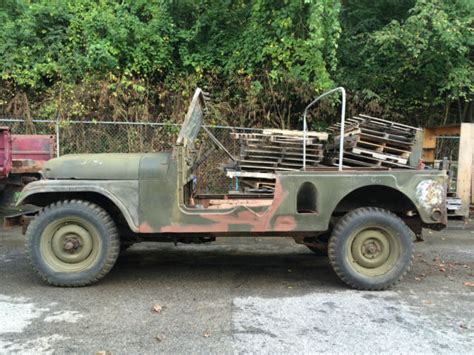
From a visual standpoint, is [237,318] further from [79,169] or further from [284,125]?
[284,125]

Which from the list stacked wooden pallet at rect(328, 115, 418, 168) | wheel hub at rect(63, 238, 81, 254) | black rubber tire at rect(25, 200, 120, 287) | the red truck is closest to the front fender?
black rubber tire at rect(25, 200, 120, 287)

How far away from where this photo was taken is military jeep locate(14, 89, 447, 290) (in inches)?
196

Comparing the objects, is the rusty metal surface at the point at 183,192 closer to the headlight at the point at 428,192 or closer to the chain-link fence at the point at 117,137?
the headlight at the point at 428,192

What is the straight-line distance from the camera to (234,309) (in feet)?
14.6

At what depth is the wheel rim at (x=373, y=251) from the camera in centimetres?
514

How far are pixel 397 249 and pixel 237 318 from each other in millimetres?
2003

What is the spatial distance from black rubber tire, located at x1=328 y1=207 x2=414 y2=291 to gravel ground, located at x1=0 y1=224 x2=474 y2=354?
0.12 m

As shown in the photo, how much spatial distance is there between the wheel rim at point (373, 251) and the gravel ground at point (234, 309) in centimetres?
27

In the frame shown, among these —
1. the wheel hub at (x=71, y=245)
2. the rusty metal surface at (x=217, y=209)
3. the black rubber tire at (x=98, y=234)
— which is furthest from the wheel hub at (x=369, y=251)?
the wheel hub at (x=71, y=245)

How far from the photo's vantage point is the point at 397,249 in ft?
16.8

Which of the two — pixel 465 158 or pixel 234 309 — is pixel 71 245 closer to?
pixel 234 309

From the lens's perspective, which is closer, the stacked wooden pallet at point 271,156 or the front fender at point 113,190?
the front fender at point 113,190

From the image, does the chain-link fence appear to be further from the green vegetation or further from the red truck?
the red truck

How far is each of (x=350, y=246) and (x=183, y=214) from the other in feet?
5.99
